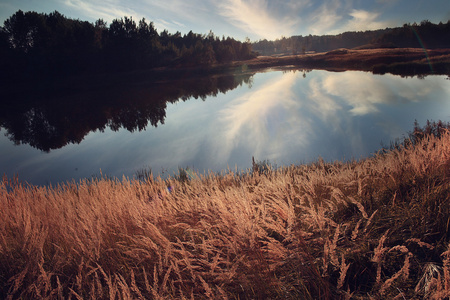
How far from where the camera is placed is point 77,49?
2274 inches

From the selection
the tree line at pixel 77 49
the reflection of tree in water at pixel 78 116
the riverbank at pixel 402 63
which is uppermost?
the tree line at pixel 77 49

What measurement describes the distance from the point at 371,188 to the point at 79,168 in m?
13.6

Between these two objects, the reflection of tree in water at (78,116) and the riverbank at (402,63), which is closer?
the reflection of tree in water at (78,116)

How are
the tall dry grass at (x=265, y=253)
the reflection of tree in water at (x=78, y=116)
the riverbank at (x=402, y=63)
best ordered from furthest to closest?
the riverbank at (x=402, y=63)
the reflection of tree in water at (x=78, y=116)
the tall dry grass at (x=265, y=253)

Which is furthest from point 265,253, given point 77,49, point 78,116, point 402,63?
point 77,49

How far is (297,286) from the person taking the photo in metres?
2.36

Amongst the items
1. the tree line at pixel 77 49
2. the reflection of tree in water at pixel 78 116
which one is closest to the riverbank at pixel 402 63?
the reflection of tree in water at pixel 78 116

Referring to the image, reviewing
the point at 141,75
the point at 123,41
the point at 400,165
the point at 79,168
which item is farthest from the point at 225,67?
the point at 400,165

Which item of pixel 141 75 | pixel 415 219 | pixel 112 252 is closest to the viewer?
pixel 415 219

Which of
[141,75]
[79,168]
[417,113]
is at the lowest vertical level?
[79,168]

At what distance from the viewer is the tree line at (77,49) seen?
52.8 metres

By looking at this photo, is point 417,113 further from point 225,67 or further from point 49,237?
point 225,67

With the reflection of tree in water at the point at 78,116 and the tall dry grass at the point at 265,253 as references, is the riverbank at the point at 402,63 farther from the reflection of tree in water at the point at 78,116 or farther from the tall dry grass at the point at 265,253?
the tall dry grass at the point at 265,253

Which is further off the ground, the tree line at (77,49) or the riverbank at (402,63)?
the tree line at (77,49)
